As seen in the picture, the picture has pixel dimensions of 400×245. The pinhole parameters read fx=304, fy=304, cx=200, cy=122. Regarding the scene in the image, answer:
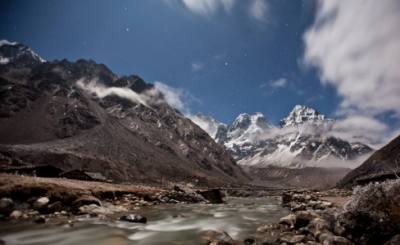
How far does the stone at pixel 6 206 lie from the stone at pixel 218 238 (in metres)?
10.8

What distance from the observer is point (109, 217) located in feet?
61.3

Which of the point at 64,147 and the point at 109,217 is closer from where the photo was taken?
the point at 109,217

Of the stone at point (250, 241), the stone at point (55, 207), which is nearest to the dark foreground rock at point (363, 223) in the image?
the stone at point (250, 241)

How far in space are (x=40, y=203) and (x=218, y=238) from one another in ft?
37.3

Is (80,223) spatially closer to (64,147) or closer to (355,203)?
(355,203)

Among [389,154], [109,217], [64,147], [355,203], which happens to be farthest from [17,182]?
[64,147]

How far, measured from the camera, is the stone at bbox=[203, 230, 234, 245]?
12.6 metres

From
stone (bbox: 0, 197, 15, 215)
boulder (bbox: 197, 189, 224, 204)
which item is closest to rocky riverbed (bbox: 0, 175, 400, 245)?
stone (bbox: 0, 197, 15, 215)

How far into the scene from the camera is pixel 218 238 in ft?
43.1

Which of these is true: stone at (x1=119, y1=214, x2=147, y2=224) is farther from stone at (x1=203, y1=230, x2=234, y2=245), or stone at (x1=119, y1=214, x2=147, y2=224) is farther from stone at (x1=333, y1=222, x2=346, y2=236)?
stone at (x1=333, y1=222, x2=346, y2=236)

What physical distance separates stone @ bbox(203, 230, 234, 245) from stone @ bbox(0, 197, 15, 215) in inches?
424

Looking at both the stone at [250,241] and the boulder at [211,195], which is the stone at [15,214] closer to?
the stone at [250,241]

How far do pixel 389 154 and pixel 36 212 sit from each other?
148898 mm

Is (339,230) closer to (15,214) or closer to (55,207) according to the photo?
(55,207)
